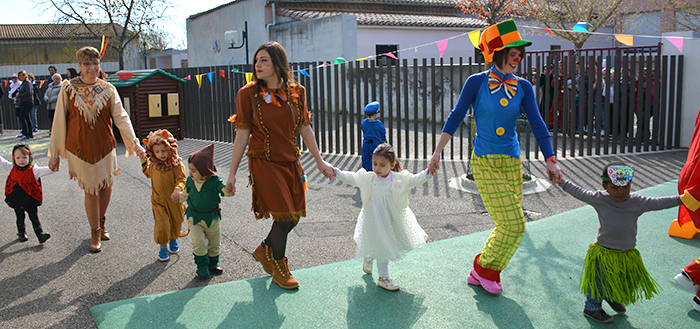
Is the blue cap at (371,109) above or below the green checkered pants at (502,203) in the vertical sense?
above

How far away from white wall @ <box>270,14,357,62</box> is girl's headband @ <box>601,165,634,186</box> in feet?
56.2

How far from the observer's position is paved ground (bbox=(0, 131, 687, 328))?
4035mm

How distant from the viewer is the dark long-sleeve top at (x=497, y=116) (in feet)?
12.2

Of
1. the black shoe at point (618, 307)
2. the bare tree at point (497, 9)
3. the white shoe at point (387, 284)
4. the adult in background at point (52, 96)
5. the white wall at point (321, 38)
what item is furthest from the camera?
the bare tree at point (497, 9)

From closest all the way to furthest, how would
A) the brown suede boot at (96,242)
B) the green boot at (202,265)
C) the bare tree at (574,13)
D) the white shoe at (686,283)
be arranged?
the white shoe at (686,283) < the green boot at (202,265) < the brown suede boot at (96,242) < the bare tree at (574,13)

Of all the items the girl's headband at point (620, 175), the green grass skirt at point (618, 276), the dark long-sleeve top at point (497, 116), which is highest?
the dark long-sleeve top at point (497, 116)

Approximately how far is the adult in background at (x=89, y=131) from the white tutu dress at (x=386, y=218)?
6.94ft

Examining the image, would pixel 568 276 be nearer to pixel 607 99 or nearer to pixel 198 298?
pixel 198 298

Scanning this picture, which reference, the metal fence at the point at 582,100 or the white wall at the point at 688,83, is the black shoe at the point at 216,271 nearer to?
the metal fence at the point at 582,100

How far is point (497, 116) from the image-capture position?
3721 millimetres

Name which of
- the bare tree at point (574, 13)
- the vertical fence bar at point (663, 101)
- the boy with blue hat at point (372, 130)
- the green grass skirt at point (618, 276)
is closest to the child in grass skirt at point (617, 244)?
the green grass skirt at point (618, 276)

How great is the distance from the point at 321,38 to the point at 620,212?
18190mm

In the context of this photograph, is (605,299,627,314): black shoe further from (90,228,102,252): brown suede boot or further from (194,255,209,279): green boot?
(90,228,102,252): brown suede boot

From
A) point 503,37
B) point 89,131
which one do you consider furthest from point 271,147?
point 89,131
